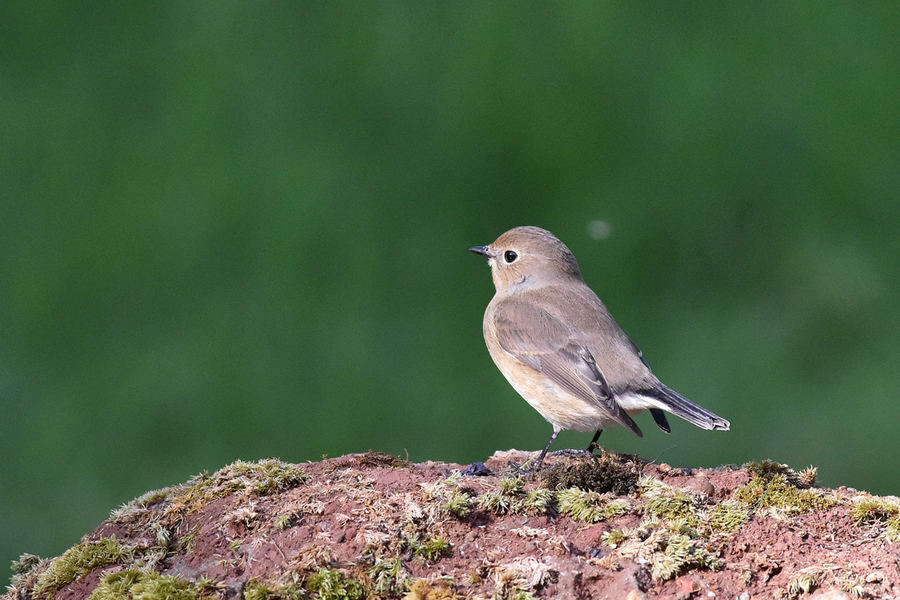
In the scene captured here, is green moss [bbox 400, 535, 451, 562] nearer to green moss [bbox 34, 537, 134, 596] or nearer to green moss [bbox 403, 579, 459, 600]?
green moss [bbox 403, 579, 459, 600]

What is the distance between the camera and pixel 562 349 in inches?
207

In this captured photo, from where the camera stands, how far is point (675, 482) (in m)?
4.11

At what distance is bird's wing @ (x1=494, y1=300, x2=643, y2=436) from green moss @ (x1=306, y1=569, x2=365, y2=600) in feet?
6.45

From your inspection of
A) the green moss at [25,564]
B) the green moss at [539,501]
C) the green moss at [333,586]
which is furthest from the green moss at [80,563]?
the green moss at [539,501]

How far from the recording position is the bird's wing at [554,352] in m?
4.93

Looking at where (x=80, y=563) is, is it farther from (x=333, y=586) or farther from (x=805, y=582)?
(x=805, y=582)

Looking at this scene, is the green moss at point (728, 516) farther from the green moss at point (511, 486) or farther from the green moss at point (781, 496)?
the green moss at point (511, 486)

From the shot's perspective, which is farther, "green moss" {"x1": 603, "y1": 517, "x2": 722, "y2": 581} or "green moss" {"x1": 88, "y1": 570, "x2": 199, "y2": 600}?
"green moss" {"x1": 603, "y1": 517, "x2": 722, "y2": 581}

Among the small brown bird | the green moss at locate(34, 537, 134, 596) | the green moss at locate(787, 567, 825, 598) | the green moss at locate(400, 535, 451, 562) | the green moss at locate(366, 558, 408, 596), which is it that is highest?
the small brown bird

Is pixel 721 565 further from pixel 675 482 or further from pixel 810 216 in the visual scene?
pixel 810 216

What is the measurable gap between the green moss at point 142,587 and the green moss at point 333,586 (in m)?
0.41

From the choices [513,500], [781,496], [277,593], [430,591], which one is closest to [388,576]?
[430,591]

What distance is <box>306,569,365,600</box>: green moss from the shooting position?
10.4 ft

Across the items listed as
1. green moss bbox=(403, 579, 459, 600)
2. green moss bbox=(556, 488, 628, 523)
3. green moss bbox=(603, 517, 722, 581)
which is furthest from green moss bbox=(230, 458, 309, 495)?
green moss bbox=(603, 517, 722, 581)
